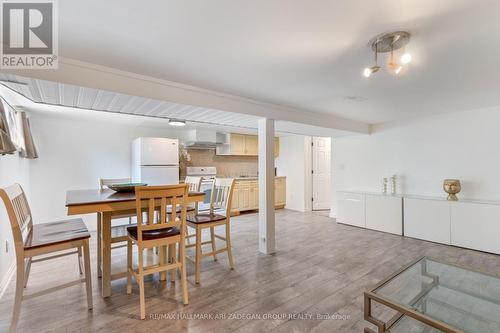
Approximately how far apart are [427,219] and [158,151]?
5.03 meters

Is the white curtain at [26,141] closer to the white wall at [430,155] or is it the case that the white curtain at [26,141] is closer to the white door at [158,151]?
the white door at [158,151]

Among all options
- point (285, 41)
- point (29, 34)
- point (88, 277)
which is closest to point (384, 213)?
point (285, 41)

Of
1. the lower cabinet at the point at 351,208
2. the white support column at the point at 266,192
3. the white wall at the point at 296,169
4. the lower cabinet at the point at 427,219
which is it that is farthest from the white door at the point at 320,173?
the white support column at the point at 266,192

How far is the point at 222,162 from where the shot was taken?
6.66 meters

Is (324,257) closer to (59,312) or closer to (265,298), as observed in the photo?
(265,298)

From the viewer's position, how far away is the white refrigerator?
4543 mm

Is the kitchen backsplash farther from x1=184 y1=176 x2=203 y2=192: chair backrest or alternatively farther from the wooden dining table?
the wooden dining table

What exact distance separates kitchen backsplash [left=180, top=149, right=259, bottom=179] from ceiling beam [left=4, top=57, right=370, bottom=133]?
3217 mm

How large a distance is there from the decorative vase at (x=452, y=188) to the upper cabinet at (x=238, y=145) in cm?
430

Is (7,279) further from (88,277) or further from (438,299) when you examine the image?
(438,299)

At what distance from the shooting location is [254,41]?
1.77 metres

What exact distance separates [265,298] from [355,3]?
7.84ft

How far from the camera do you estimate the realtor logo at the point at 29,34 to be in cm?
142

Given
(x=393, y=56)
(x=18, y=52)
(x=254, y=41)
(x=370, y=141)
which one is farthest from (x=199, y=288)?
(x=370, y=141)
